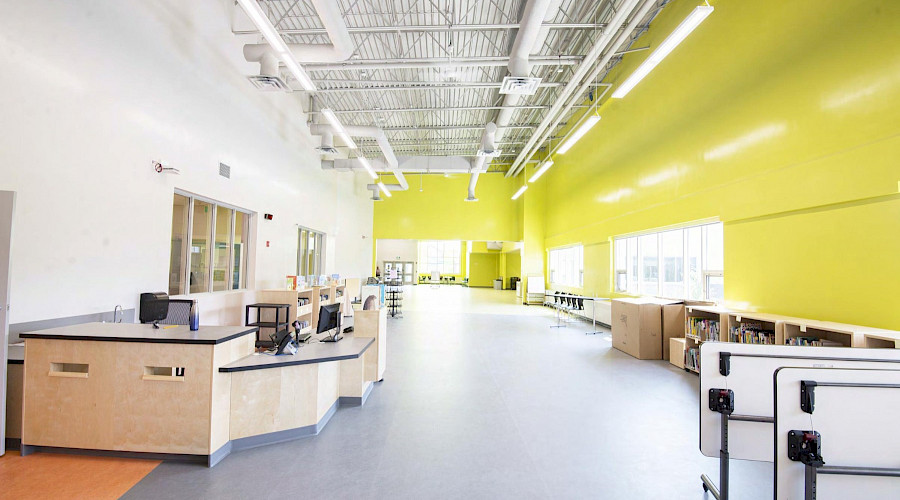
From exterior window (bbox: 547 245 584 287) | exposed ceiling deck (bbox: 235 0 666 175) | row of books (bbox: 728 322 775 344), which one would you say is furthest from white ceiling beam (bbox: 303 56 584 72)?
exterior window (bbox: 547 245 584 287)

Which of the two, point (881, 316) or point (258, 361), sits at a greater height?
point (881, 316)

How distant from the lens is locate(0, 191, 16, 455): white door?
2725mm

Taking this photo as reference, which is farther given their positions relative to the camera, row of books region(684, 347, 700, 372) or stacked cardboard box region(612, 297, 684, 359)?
stacked cardboard box region(612, 297, 684, 359)

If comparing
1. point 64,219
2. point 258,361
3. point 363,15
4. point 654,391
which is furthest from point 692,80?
point 64,219

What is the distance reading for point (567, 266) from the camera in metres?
13.8

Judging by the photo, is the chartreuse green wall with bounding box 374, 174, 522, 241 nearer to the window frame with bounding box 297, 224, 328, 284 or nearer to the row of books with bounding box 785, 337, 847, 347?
the window frame with bounding box 297, 224, 328, 284

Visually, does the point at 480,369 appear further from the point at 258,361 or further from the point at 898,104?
the point at 898,104

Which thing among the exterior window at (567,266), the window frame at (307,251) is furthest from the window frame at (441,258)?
the window frame at (307,251)

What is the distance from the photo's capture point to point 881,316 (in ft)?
11.6

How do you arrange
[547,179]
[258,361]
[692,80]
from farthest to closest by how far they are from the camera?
[547,179] < [692,80] < [258,361]

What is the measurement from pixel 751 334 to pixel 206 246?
7.72 metres

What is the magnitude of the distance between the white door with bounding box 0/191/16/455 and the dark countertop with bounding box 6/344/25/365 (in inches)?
6.0

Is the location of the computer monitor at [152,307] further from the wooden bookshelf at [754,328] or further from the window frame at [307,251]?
the wooden bookshelf at [754,328]

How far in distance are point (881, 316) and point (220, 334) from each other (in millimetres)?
5805
